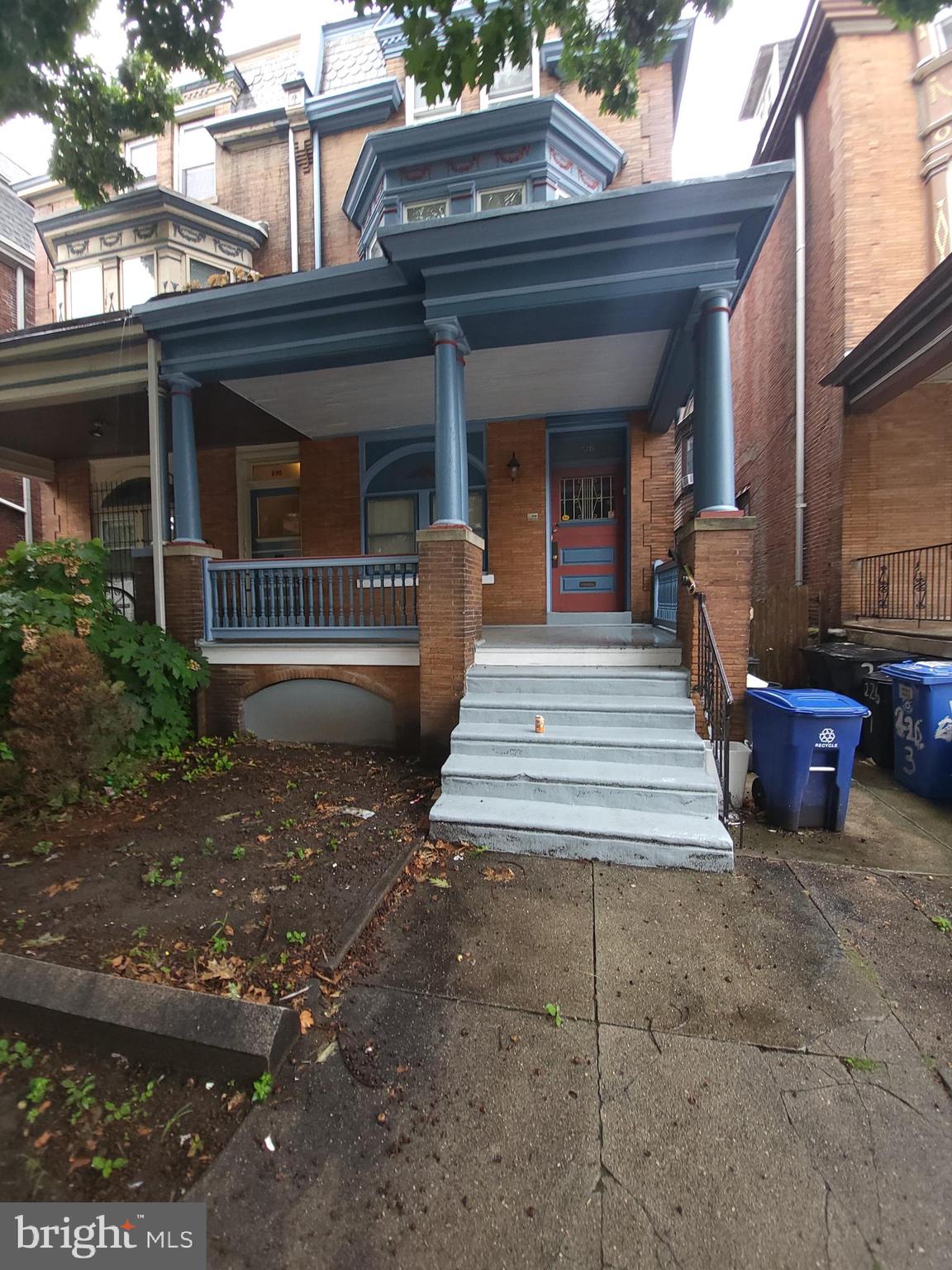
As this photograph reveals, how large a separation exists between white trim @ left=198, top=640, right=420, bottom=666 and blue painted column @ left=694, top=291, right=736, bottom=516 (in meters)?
3.04

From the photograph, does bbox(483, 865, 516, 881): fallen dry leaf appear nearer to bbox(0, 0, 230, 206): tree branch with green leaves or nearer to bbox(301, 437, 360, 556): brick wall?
bbox(0, 0, 230, 206): tree branch with green leaves

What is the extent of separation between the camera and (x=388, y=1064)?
194 centimetres

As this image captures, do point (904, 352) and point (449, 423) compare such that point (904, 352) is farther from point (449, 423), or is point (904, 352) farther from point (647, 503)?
point (449, 423)

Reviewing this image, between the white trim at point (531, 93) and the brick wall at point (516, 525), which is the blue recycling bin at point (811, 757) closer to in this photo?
the brick wall at point (516, 525)

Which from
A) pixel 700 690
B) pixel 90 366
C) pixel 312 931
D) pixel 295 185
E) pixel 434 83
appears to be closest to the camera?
pixel 312 931

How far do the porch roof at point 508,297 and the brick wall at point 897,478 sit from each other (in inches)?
142

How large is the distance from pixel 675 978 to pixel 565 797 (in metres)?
1.49

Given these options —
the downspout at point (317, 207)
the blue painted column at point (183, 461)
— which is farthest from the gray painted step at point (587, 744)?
the downspout at point (317, 207)

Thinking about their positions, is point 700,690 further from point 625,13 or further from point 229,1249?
point 625,13

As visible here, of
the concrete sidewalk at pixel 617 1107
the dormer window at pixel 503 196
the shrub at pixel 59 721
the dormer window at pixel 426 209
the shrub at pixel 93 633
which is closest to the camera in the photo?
the concrete sidewalk at pixel 617 1107

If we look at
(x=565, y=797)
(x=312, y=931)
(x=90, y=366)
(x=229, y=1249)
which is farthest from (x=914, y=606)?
(x=90, y=366)

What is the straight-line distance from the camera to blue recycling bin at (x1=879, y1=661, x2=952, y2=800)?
14.6ft

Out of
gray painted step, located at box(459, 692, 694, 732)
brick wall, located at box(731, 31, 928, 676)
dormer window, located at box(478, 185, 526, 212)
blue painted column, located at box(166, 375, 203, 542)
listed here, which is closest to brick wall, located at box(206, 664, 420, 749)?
gray painted step, located at box(459, 692, 694, 732)

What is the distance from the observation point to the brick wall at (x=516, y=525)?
752 centimetres
